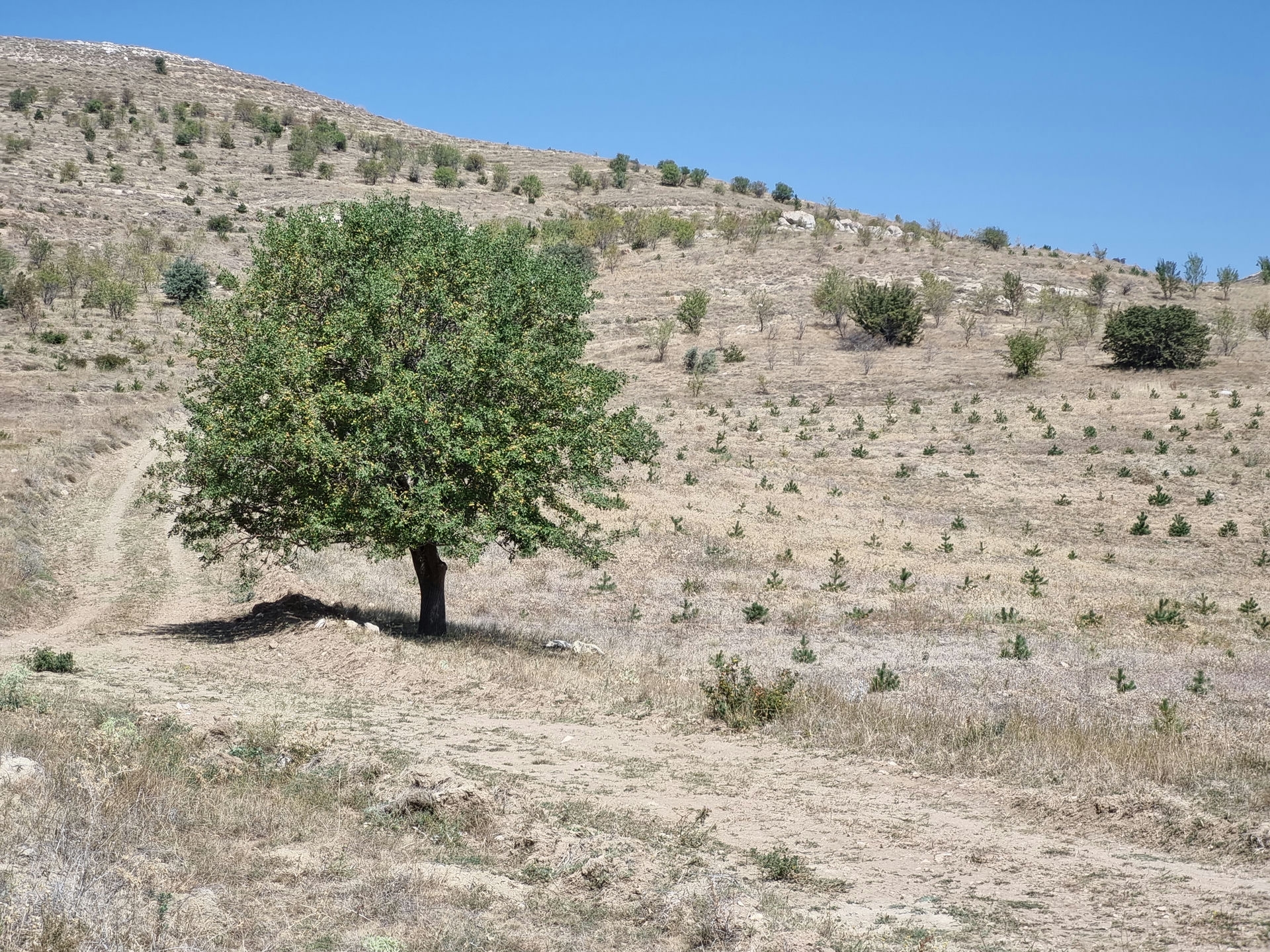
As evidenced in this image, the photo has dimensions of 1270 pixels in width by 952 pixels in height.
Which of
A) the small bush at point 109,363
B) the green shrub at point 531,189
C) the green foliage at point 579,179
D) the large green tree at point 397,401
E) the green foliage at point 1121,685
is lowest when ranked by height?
the green foliage at point 1121,685

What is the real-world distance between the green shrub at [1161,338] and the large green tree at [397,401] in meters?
43.9

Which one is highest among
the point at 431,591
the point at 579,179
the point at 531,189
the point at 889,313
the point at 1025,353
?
the point at 579,179

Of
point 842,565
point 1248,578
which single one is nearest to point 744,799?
point 842,565

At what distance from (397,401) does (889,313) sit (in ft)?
163

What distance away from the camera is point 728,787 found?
11.2 metres

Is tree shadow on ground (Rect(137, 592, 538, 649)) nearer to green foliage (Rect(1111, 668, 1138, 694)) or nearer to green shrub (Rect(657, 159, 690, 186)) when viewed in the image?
green foliage (Rect(1111, 668, 1138, 694))

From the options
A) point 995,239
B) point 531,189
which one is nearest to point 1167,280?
point 995,239

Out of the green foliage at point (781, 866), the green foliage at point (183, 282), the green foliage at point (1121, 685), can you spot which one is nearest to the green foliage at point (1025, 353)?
the green foliage at point (1121, 685)

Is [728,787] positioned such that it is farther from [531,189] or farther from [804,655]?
[531,189]

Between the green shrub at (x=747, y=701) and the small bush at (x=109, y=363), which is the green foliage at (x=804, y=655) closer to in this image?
the green shrub at (x=747, y=701)

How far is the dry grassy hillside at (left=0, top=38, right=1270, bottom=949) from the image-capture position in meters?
7.52

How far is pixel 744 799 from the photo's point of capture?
1079 cm

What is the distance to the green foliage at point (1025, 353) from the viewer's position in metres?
53.1

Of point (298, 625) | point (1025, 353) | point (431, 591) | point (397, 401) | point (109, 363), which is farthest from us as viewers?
point (1025, 353)
